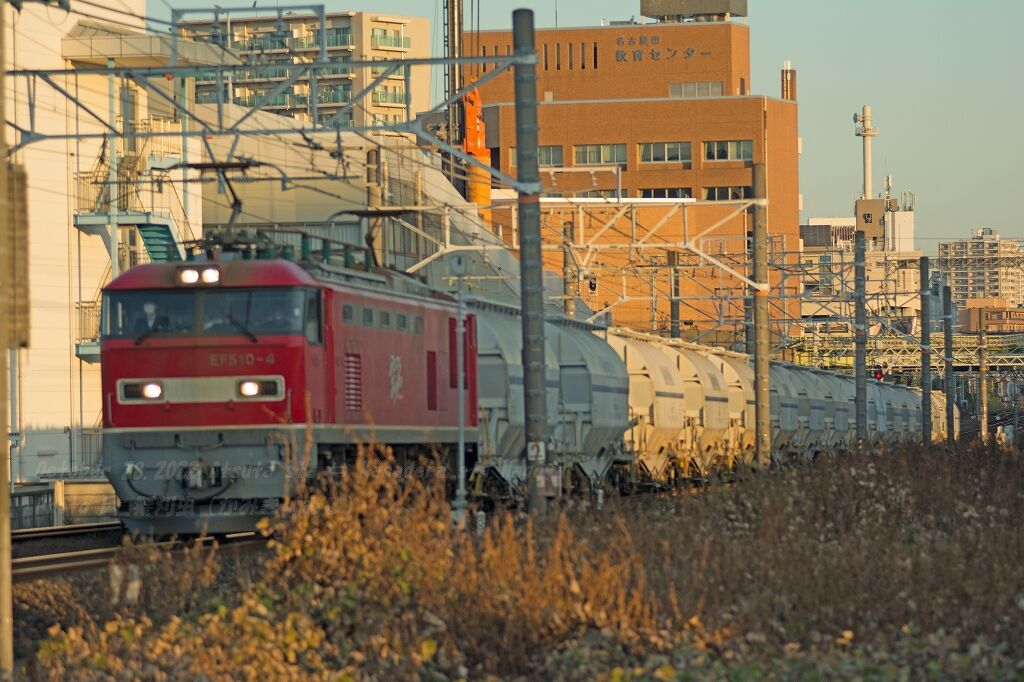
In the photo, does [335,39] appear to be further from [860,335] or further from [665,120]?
[860,335]

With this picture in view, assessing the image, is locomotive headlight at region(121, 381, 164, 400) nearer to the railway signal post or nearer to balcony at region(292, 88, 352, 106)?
the railway signal post

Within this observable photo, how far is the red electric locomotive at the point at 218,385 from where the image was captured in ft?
67.8

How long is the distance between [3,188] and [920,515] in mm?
13140

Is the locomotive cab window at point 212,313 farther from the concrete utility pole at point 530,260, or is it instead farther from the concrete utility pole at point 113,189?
the concrete utility pole at point 113,189

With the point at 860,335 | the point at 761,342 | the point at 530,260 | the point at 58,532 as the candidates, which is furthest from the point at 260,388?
the point at 860,335

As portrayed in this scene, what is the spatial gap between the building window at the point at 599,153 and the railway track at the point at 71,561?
97722 millimetres

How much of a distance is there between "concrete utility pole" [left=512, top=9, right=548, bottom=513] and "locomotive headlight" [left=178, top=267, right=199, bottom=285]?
4.19m

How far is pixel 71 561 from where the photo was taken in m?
19.9

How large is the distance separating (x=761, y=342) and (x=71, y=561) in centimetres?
1879

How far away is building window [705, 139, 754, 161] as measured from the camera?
117 meters

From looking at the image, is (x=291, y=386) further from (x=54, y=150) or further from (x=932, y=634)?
(x=54, y=150)

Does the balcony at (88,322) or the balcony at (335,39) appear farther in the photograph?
the balcony at (335,39)

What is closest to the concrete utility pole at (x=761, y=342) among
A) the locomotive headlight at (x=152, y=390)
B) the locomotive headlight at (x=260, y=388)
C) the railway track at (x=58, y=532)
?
the railway track at (x=58, y=532)

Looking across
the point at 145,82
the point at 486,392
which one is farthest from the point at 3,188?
the point at 486,392
